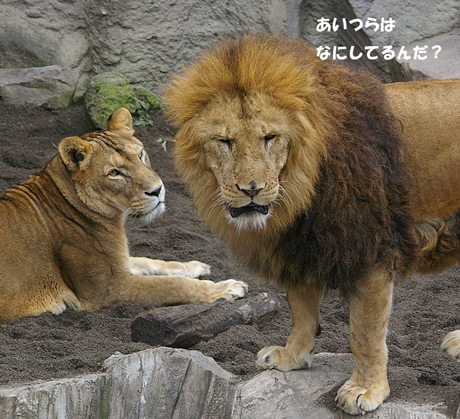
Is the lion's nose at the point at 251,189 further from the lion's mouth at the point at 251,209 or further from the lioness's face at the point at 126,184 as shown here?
the lioness's face at the point at 126,184

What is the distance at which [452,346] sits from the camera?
10.9 ft

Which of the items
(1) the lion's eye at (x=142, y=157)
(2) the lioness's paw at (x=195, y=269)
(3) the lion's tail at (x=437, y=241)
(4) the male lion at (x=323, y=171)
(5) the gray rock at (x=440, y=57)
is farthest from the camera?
(5) the gray rock at (x=440, y=57)

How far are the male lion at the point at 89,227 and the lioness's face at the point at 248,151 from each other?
1.94 m

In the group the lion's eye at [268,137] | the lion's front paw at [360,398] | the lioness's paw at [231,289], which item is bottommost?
the lioness's paw at [231,289]

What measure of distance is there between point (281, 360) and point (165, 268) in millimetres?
2082

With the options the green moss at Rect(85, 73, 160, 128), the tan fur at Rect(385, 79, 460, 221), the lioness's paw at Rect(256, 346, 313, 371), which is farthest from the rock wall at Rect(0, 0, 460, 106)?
the lioness's paw at Rect(256, 346, 313, 371)

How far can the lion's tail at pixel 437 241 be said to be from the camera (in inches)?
124

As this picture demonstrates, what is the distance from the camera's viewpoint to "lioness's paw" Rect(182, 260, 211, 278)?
5.17m

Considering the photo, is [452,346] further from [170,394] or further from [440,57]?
[440,57]

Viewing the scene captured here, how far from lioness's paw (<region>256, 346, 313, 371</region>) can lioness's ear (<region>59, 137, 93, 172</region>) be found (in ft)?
6.79

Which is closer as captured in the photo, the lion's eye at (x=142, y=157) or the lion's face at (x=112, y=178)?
the lion's face at (x=112, y=178)

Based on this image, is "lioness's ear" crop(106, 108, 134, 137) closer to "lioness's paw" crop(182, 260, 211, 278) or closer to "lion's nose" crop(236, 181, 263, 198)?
"lioness's paw" crop(182, 260, 211, 278)

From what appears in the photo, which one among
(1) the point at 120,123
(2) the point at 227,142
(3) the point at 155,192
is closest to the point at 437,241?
(2) the point at 227,142

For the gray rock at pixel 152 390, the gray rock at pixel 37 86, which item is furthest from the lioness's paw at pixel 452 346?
the gray rock at pixel 37 86
